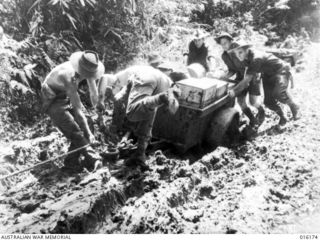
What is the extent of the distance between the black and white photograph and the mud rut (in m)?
0.01

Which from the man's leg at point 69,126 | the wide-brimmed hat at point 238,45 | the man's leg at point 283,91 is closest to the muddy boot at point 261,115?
the man's leg at point 283,91

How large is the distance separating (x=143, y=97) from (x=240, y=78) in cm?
229

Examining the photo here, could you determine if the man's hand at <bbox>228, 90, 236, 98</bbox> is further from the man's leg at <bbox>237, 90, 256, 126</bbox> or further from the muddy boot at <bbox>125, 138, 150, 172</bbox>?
the muddy boot at <bbox>125, 138, 150, 172</bbox>

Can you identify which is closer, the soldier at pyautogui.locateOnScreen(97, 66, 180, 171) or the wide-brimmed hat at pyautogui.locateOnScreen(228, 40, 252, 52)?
the soldier at pyautogui.locateOnScreen(97, 66, 180, 171)

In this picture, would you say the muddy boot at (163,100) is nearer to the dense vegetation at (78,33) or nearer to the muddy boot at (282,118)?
the dense vegetation at (78,33)

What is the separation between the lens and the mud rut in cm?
356

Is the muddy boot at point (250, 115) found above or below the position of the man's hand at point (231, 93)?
below

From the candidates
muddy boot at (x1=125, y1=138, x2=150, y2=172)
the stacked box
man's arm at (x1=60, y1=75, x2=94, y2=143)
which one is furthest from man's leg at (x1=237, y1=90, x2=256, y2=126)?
man's arm at (x1=60, y1=75, x2=94, y2=143)

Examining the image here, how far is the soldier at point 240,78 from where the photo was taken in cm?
567

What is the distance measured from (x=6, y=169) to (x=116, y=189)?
1736mm

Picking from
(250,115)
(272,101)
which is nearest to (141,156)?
(250,115)

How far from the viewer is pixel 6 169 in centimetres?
475

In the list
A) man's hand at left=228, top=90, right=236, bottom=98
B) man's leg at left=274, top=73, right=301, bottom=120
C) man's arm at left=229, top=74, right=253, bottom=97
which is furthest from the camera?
man's leg at left=274, top=73, right=301, bottom=120

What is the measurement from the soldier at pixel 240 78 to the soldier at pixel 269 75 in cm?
11
